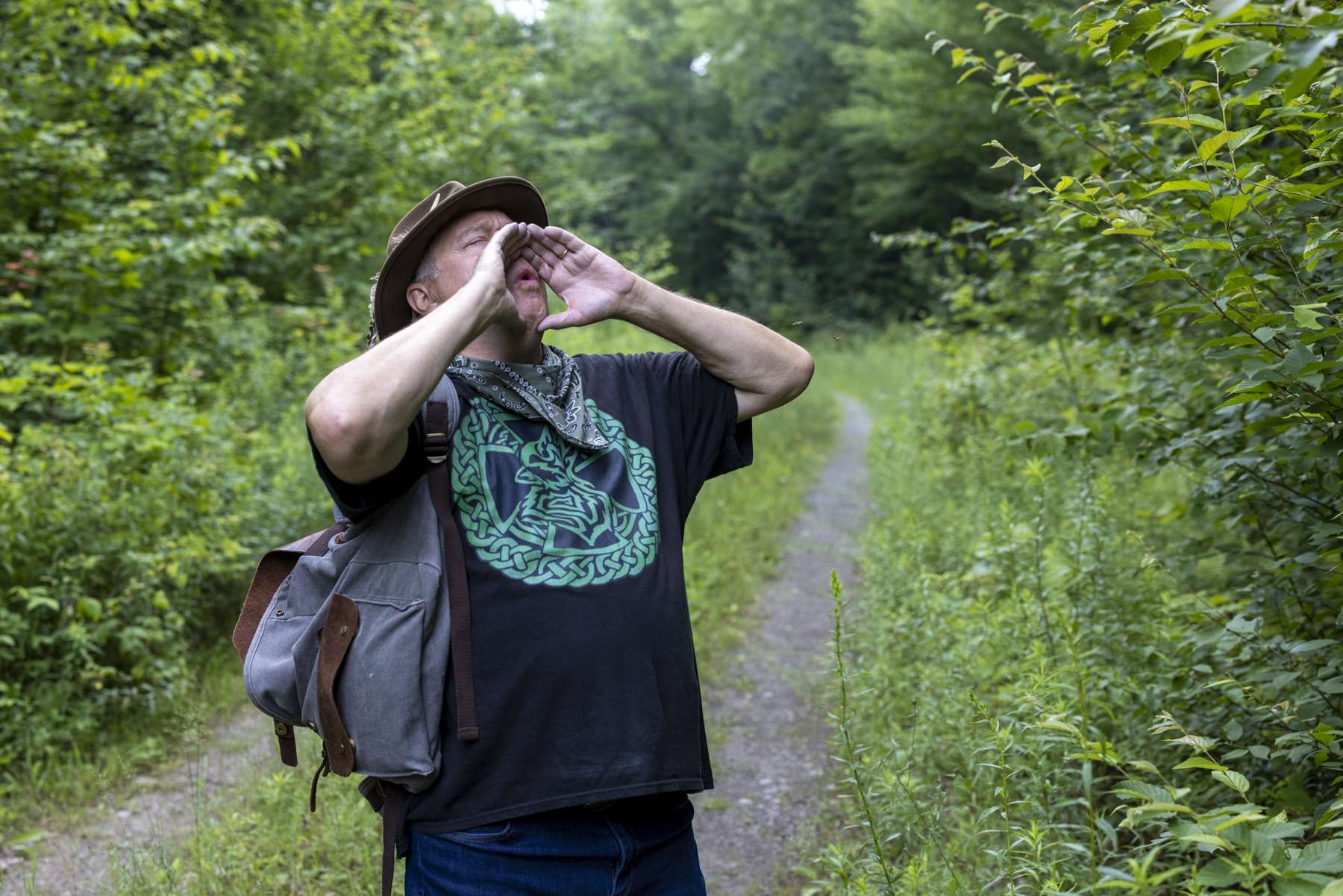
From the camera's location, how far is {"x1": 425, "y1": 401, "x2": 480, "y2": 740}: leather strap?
190 centimetres

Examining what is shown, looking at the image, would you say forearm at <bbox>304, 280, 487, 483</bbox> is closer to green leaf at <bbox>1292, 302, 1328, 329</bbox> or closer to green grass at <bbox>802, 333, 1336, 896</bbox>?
green grass at <bbox>802, 333, 1336, 896</bbox>

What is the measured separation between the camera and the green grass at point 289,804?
11.4ft

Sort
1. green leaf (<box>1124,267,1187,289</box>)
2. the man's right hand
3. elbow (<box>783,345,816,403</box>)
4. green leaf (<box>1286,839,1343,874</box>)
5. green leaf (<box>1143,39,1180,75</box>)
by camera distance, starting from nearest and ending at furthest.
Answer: green leaf (<box>1286,839,1343,874</box>)
green leaf (<box>1143,39,1180,75</box>)
the man's right hand
green leaf (<box>1124,267,1187,289</box>)
elbow (<box>783,345,816,403</box>)

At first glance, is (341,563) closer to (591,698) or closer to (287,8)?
(591,698)

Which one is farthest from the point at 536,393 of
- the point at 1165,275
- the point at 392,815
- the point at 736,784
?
the point at 736,784

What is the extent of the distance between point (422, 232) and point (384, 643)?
0.90 metres

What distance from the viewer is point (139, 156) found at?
7.55 meters

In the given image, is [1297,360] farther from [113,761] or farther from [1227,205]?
[113,761]

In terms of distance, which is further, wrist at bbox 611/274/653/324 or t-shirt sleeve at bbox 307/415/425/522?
wrist at bbox 611/274/653/324

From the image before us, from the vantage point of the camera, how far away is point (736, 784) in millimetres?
4602

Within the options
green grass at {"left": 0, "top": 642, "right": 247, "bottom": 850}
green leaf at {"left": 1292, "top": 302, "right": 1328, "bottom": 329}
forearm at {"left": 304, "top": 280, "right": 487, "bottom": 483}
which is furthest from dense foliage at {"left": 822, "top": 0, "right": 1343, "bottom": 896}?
green grass at {"left": 0, "top": 642, "right": 247, "bottom": 850}

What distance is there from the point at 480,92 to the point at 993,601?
1243 centimetres

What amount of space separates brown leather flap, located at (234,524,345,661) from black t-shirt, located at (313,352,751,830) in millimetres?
287

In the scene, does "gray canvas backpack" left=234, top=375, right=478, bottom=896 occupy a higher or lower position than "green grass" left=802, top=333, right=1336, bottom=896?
higher
